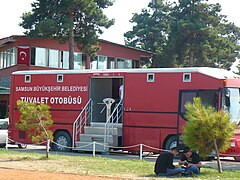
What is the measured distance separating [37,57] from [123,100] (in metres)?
22.6

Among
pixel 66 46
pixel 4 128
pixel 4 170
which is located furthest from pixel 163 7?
pixel 4 170

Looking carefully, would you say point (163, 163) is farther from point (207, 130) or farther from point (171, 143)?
point (171, 143)

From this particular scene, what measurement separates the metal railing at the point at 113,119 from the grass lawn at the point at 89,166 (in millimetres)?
2452

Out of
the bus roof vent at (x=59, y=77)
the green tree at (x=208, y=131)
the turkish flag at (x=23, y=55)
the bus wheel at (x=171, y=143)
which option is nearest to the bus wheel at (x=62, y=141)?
the bus roof vent at (x=59, y=77)

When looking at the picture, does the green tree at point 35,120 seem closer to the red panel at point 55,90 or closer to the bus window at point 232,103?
the red panel at point 55,90

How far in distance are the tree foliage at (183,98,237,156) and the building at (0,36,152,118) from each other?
27.5 m

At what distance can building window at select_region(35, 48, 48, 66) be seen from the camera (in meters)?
43.9

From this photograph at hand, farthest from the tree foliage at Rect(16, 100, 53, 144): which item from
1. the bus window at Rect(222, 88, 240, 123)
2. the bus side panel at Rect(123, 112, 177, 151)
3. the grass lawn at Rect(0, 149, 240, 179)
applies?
the bus window at Rect(222, 88, 240, 123)

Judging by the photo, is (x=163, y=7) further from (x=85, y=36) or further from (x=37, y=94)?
(x=37, y=94)

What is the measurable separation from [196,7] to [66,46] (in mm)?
15650

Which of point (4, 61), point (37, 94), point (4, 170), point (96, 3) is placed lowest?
point (4, 170)

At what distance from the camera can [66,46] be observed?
4650 cm

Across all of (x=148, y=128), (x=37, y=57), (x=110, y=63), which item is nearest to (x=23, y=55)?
(x=37, y=57)

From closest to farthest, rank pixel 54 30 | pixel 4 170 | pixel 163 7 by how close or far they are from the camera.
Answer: pixel 4 170 → pixel 54 30 → pixel 163 7
